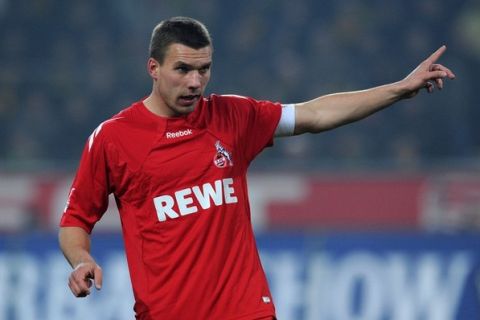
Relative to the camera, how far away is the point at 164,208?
15.3 ft

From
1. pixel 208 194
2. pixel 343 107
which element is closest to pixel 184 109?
pixel 208 194

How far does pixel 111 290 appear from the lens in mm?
8875

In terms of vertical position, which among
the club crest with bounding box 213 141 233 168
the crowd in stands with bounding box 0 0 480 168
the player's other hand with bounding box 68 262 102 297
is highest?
the crowd in stands with bounding box 0 0 480 168

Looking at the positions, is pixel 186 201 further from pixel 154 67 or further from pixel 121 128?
pixel 154 67

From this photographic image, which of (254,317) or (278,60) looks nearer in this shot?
(254,317)

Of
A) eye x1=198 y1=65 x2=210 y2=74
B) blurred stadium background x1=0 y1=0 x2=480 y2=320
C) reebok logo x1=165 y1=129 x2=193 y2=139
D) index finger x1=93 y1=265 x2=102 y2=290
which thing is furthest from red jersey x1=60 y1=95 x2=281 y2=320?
blurred stadium background x1=0 y1=0 x2=480 y2=320

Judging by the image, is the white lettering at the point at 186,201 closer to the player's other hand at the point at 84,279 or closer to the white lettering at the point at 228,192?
the white lettering at the point at 228,192

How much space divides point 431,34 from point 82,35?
4304 millimetres

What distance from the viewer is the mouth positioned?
4.68 m

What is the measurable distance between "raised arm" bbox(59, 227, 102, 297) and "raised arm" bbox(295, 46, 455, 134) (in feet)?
3.52

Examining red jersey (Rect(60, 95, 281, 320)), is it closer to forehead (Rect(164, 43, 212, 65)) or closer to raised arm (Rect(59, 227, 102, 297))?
raised arm (Rect(59, 227, 102, 297))

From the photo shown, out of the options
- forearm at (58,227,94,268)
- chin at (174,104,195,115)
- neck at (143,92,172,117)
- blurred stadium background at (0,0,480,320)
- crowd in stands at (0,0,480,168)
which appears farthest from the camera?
crowd in stands at (0,0,480,168)

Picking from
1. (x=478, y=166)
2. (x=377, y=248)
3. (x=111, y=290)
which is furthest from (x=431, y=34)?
(x=111, y=290)

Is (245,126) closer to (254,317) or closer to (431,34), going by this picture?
(254,317)
